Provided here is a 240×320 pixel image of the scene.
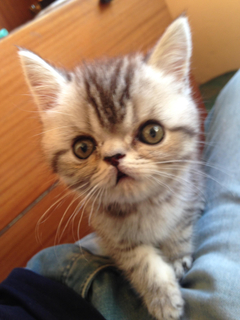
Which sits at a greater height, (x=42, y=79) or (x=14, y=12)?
(x=14, y=12)

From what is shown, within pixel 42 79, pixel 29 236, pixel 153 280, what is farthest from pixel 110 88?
pixel 29 236

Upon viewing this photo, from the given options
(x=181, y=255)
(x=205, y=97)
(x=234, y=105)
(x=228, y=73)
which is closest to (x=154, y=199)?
(x=181, y=255)

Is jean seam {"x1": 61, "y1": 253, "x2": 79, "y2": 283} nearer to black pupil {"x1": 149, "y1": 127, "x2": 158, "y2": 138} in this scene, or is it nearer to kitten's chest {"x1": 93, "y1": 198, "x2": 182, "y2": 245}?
kitten's chest {"x1": 93, "y1": 198, "x2": 182, "y2": 245}

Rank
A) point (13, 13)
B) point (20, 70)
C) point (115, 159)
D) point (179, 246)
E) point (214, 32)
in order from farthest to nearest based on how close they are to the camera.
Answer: point (214, 32) → point (13, 13) → point (20, 70) → point (179, 246) → point (115, 159)

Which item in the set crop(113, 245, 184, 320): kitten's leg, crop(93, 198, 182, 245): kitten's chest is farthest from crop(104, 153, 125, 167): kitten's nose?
crop(113, 245, 184, 320): kitten's leg

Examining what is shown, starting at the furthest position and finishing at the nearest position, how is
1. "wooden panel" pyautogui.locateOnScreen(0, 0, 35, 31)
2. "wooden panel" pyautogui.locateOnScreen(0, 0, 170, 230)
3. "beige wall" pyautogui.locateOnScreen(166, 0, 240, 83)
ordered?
1. "beige wall" pyautogui.locateOnScreen(166, 0, 240, 83)
2. "wooden panel" pyautogui.locateOnScreen(0, 0, 35, 31)
3. "wooden panel" pyautogui.locateOnScreen(0, 0, 170, 230)

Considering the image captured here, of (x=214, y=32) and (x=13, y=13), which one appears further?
(x=214, y=32)

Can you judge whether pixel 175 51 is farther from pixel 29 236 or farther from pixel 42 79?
pixel 29 236
